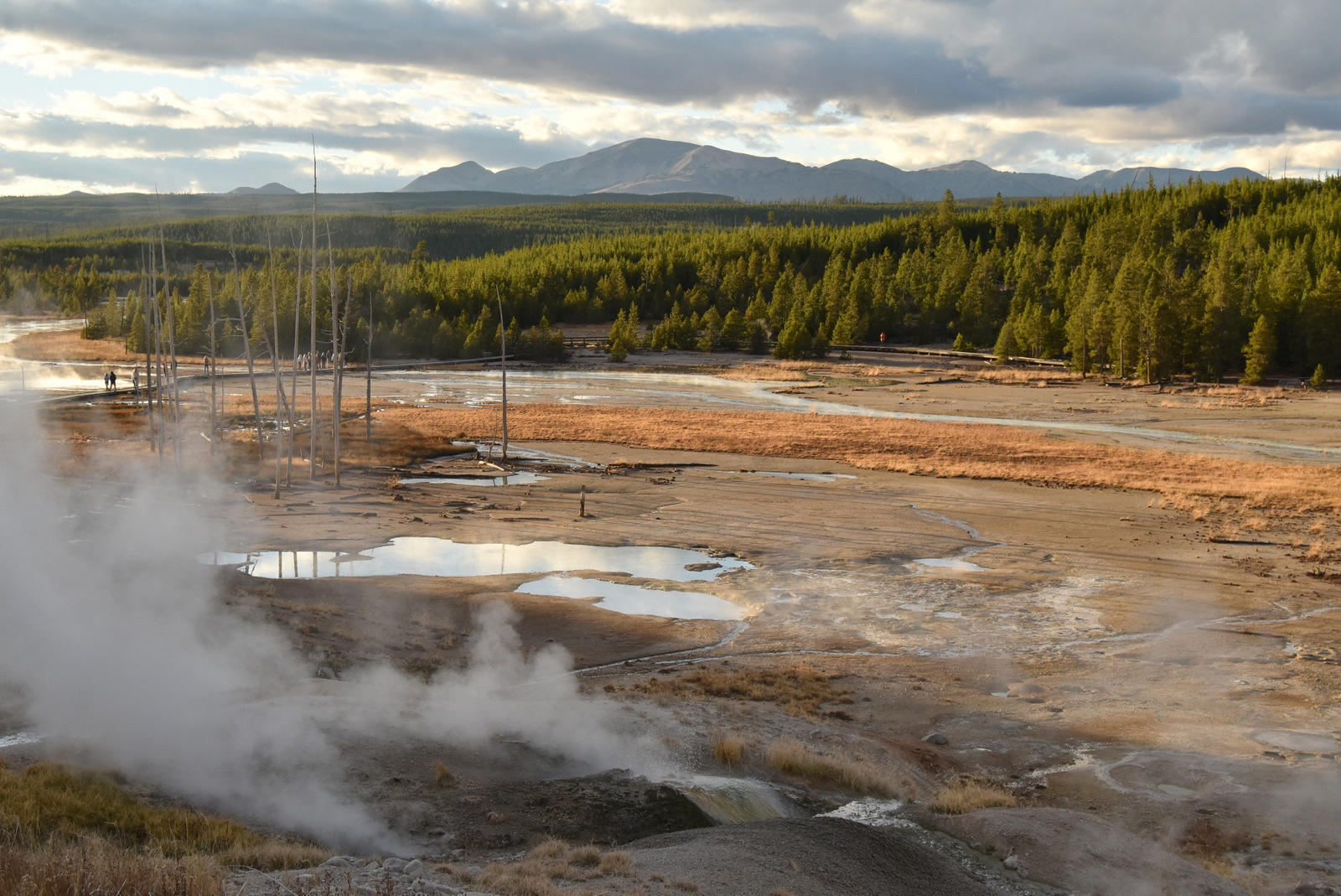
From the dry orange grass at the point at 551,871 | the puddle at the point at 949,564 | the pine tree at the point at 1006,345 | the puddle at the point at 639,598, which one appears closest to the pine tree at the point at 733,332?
the pine tree at the point at 1006,345

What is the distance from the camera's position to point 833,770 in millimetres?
15508

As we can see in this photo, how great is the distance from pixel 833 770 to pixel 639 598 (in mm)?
13204

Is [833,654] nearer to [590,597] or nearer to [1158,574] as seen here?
[590,597]

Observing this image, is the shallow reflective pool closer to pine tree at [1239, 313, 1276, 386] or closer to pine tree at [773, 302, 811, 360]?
pine tree at [1239, 313, 1276, 386]

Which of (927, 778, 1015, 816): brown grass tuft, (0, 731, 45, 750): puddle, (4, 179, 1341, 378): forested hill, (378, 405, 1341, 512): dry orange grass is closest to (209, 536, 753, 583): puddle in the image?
(0, 731, 45, 750): puddle

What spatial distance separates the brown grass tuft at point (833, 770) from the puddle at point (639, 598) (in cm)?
1085

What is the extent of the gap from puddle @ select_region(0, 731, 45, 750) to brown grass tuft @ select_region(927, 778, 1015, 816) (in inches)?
490

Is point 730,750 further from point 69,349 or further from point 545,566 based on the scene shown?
point 69,349

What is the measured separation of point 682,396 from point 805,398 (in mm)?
11174

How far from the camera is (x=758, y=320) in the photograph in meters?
143

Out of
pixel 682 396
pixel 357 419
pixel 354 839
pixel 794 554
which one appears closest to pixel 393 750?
pixel 354 839

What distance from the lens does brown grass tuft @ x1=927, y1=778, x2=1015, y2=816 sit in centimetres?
1443

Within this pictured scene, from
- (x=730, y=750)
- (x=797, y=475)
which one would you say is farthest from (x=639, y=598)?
(x=797, y=475)

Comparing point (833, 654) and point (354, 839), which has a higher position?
point (354, 839)
